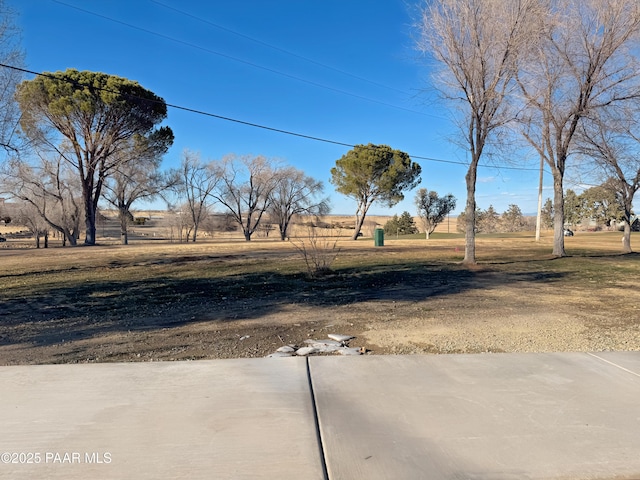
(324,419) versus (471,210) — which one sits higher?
(471,210)

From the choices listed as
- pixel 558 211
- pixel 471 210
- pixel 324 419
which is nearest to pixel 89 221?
pixel 471 210

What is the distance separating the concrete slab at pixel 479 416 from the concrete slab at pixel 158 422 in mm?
297

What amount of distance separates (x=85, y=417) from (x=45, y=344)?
3.02 meters

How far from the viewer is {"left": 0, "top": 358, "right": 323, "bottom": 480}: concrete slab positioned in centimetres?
271

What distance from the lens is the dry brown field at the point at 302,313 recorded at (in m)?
5.65

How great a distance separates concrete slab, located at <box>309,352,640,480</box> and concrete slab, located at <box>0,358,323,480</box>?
0.30 metres

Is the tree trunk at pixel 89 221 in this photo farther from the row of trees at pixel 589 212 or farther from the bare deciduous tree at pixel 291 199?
the row of trees at pixel 589 212

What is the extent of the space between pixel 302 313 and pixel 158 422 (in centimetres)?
470

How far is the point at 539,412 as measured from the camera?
11.4 ft

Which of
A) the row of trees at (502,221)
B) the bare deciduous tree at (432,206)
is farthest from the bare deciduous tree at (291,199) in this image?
the row of trees at (502,221)

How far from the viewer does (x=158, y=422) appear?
3260 mm

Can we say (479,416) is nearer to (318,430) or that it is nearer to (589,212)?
(318,430)

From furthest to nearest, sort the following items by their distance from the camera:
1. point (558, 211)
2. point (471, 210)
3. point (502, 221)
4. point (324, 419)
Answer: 1. point (502, 221)
2. point (558, 211)
3. point (471, 210)
4. point (324, 419)

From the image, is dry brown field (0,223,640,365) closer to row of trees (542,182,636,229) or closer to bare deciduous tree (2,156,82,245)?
bare deciduous tree (2,156,82,245)
